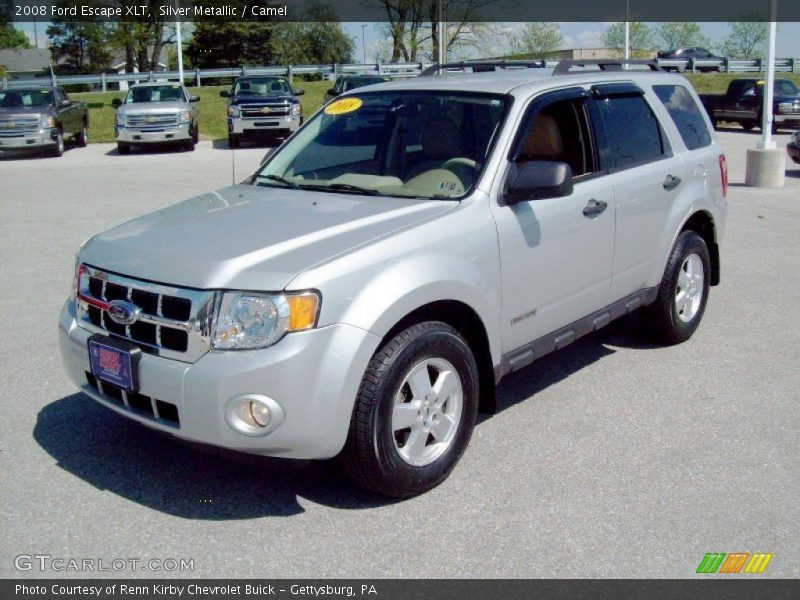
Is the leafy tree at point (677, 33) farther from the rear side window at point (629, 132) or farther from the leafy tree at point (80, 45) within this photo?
the rear side window at point (629, 132)

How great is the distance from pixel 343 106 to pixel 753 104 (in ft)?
78.0

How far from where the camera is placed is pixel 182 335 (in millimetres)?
3742

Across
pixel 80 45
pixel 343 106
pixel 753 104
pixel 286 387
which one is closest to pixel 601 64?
pixel 343 106

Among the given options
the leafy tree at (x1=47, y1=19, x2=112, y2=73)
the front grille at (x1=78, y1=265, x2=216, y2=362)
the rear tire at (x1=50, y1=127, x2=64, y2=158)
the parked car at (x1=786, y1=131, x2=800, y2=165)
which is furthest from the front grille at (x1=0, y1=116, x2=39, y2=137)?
the leafy tree at (x1=47, y1=19, x2=112, y2=73)

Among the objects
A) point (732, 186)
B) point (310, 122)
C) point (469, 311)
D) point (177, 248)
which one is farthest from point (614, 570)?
point (732, 186)

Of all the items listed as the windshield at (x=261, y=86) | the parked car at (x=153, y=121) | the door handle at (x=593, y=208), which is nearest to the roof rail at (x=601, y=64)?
the door handle at (x=593, y=208)

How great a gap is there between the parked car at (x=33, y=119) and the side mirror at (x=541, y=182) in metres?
20.1

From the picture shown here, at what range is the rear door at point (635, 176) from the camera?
5.50 meters

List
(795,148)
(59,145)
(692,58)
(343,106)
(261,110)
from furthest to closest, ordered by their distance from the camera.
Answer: (692,58) < (261,110) < (59,145) < (795,148) < (343,106)

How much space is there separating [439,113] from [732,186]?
11285 millimetres

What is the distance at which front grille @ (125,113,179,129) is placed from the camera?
2270cm

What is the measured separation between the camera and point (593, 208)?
516cm

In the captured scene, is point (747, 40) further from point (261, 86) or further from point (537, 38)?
point (261, 86)
